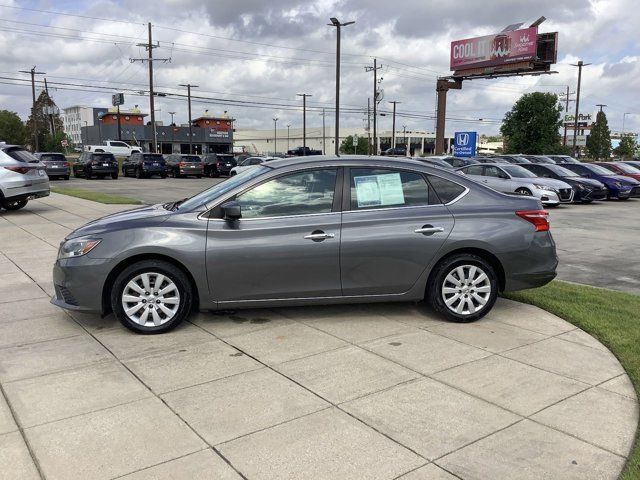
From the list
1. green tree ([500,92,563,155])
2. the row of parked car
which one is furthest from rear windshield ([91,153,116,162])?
green tree ([500,92,563,155])

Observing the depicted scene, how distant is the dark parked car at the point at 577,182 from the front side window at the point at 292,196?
1780 centimetres

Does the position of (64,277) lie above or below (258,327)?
above

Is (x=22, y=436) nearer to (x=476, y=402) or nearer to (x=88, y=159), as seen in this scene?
(x=476, y=402)

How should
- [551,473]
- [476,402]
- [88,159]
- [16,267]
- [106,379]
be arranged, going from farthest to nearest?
[88,159]
[16,267]
[106,379]
[476,402]
[551,473]

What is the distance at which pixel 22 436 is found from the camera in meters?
3.24

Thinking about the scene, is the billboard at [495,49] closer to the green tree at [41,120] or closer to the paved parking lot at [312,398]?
the paved parking lot at [312,398]

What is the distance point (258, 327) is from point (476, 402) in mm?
2223

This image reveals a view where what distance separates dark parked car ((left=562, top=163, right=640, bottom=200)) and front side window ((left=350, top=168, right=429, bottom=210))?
2043cm

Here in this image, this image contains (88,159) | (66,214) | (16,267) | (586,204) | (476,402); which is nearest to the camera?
(476,402)

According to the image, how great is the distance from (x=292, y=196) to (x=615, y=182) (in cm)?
2158

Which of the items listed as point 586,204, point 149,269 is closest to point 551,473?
point 149,269

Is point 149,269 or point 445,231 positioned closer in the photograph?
point 149,269

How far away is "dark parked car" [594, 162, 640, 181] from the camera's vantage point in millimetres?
25266

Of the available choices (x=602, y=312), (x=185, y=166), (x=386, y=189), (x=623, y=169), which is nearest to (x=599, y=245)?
(x=602, y=312)
